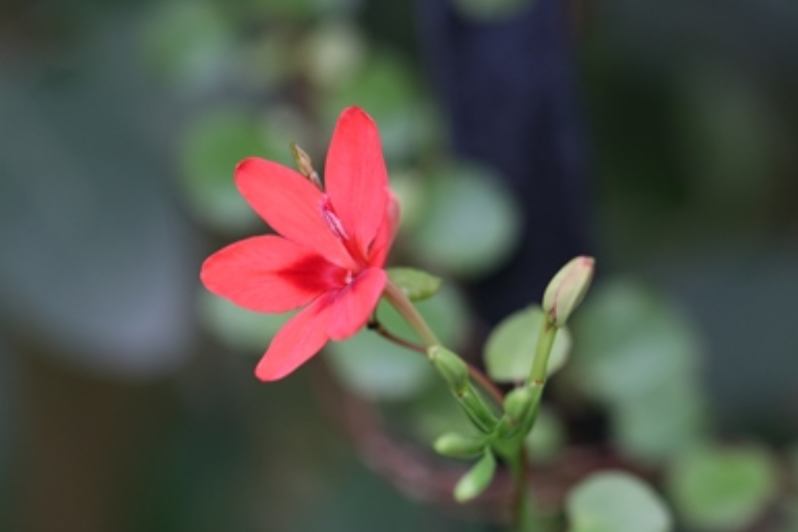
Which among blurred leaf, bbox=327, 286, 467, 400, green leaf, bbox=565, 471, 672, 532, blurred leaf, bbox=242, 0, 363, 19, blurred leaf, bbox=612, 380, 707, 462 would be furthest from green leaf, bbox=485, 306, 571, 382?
blurred leaf, bbox=242, 0, 363, 19

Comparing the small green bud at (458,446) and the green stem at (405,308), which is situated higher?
the green stem at (405,308)

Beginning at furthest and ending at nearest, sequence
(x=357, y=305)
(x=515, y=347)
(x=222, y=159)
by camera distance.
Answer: (x=222, y=159) < (x=515, y=347) < (x=357, y=305)

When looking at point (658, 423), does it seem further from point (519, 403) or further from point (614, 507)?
point (519, 403)

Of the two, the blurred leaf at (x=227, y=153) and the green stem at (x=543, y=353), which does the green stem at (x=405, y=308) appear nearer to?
Result: the green stem at (x=543, y=353)

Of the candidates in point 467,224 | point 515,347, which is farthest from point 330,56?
point 515,347

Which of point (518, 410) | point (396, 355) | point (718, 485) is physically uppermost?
point (518, 410)

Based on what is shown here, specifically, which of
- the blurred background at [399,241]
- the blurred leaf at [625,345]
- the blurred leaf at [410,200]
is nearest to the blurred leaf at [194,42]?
the blurred background at [399,241]

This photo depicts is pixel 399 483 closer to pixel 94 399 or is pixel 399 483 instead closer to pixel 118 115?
pixel 118 115
